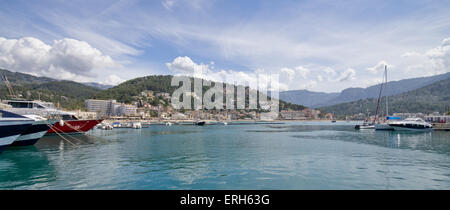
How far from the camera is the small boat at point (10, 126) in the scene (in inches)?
740

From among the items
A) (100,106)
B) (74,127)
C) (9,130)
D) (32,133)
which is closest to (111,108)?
(100,106)

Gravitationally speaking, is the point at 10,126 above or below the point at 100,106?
below

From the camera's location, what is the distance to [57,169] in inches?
615

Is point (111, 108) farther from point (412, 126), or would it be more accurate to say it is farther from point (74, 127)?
point (412, 126)

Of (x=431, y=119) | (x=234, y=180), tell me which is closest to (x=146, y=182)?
(x=234, y=180)

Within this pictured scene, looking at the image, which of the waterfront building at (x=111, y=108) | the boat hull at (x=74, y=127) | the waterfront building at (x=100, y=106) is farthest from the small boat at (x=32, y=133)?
the waterfront building at (x=100, y=106)

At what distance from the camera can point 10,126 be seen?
19.2 m

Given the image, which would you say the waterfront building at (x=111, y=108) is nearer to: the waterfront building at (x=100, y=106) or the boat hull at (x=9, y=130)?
the waterfront building at (x=100, y=106)

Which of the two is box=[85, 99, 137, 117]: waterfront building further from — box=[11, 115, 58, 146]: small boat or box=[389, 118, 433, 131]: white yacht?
box=[389, 118, 433, 131]: white yacht

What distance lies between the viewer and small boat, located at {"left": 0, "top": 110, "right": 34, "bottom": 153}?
18797 mm

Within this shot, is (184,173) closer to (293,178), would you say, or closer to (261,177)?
(261,177)

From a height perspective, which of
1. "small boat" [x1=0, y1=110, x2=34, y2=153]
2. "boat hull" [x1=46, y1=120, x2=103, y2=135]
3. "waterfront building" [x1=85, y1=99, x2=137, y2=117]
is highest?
"waterfront building" [x1=85, y1=99, x2=137, y2=117]

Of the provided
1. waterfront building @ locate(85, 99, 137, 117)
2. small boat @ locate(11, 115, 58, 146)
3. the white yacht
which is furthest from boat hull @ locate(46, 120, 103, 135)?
waterfront building @ locate(85, 99, 137, 117)
